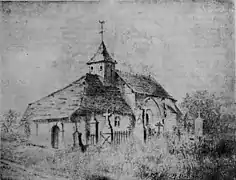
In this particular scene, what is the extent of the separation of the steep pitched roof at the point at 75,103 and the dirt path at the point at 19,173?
1.27ft

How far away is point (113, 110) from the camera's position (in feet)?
10.7

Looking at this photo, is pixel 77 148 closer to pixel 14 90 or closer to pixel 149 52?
pixel 14 90

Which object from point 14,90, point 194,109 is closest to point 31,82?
point 14,90

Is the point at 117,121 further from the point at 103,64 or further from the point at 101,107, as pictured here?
the point at 103,64

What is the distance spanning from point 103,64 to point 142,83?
0.34m

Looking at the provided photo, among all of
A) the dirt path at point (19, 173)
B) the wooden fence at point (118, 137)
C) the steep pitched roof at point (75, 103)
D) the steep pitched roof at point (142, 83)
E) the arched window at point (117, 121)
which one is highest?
the steep pitched roof at point (142, 83)

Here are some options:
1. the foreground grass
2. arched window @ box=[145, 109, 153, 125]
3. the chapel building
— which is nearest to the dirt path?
the foreground grass

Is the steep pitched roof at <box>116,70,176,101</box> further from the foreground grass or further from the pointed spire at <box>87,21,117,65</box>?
the foreground grass

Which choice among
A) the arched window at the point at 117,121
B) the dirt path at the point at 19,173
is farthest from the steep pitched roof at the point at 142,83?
the dirt path at the point at 19,173

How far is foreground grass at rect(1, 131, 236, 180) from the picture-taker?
319 centimetres

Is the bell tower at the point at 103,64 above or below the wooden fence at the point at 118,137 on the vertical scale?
above

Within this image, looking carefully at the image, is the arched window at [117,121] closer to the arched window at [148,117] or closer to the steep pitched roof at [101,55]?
the arched window at [148,117]

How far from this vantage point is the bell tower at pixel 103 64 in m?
3.26

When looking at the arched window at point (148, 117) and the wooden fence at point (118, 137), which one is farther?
the arched window at point (148, 117)
